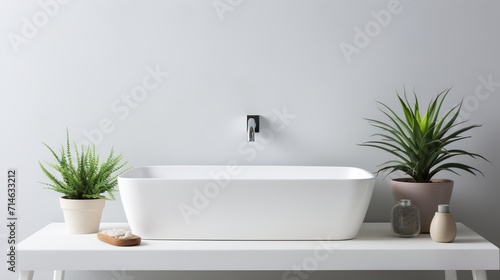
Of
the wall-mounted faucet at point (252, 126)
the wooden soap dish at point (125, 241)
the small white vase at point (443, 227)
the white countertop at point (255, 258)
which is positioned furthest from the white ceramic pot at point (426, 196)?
the wooden soap dish at point (125, 241)

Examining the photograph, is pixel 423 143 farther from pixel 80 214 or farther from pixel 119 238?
pixel 80 214

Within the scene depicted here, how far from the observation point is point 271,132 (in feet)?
9.91

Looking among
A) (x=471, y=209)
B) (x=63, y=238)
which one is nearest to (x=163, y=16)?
(x=63, y=238)

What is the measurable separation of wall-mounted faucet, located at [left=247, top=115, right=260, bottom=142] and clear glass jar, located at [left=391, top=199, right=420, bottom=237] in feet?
2.18

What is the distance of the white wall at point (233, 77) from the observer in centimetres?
299

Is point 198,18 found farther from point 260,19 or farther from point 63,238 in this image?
point 63,238

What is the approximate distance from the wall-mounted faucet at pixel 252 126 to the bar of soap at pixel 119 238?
670 millimetres

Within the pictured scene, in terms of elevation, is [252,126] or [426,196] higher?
[252,126]

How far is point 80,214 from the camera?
2.65m

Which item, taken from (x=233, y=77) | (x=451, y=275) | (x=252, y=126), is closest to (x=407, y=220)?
(x=451, y=275)

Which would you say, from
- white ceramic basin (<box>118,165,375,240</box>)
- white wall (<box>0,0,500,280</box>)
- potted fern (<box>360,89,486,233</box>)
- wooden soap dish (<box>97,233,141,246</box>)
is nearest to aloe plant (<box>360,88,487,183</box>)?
potted fern (<box>360,89,486,233</box>)

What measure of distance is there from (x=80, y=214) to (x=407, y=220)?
1235mm

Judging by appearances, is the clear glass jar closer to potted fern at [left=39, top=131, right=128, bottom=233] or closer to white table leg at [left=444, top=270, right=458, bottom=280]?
white table leg at [left=444, top=270, right=458, bottom=280]

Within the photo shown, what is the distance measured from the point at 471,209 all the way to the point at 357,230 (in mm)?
758
